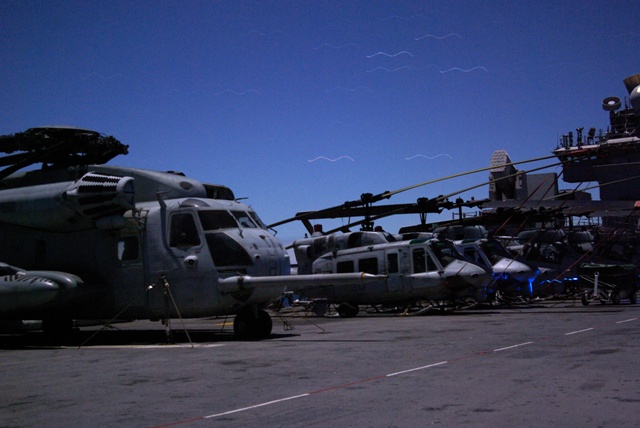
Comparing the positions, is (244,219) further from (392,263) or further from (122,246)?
(392,263)

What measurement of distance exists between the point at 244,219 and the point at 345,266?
10.9 metres

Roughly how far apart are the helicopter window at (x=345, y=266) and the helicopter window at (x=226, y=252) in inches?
452

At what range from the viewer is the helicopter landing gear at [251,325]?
15664 millimetres

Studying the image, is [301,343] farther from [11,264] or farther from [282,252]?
[11,264]

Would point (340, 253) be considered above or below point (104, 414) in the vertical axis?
above

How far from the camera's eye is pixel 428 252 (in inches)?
972

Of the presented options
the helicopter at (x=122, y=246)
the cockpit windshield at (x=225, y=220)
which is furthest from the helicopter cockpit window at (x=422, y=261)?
the cockpit windshield at (x=225, y=220)

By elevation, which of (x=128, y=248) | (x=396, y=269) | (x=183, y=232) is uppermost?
(x=183, y=232)

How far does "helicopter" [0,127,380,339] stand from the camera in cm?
1491

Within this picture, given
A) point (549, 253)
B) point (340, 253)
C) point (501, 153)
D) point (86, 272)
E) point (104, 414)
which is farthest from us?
point (501, 153)

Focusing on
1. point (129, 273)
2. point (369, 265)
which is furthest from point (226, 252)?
point (369, 265)

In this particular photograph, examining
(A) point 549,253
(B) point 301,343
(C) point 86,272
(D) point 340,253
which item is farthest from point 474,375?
(A) point 549,253

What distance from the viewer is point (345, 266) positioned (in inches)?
1053

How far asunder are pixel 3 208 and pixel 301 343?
7723mm
